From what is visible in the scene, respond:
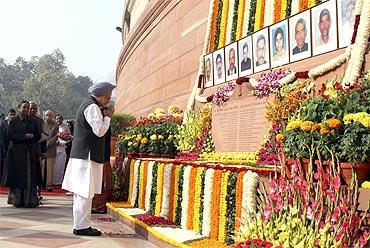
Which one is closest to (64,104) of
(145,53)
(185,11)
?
(145,53)

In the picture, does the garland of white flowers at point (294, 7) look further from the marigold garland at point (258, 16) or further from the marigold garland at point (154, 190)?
the marigold garland at point (154, 190)

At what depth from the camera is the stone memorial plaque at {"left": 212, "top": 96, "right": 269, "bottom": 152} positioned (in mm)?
6492

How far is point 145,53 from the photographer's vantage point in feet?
54.3

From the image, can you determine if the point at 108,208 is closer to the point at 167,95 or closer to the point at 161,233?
the point at 161,233

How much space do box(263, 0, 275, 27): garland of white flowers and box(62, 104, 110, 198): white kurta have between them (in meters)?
2.88

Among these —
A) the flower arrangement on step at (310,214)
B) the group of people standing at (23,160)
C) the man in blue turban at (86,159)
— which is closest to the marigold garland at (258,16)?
the man in blue turban at (86,159)

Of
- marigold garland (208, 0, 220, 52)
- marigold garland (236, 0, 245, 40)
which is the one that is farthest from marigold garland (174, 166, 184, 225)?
marigold garland (208, 0, 220, 52)

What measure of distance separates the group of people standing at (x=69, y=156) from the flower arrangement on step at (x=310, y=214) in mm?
2271

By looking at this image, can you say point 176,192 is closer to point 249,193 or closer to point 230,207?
point 230,207

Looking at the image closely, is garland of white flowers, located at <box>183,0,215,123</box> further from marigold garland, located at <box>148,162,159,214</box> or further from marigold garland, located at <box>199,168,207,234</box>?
marigold garland, located at <box>199,168,207,234</box>

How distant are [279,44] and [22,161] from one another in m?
4.32

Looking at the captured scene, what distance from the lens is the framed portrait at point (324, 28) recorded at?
5.85 m

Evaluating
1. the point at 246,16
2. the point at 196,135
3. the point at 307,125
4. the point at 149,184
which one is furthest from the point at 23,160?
the point at 307,125

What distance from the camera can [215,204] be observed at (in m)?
4.78
